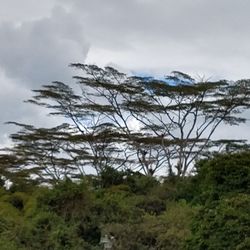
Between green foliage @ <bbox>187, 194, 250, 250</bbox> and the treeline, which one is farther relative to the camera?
the treeline

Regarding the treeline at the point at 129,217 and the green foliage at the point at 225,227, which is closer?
the green foliage at the point at 225,227

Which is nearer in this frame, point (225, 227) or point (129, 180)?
point (225, 227)

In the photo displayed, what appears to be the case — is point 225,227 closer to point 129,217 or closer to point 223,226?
point 223,226

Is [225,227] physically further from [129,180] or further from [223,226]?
[129,180]

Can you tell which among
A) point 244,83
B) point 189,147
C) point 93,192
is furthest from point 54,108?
point 93,192

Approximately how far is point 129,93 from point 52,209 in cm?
1689

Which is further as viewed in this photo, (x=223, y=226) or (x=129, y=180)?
(x=129, y=180)

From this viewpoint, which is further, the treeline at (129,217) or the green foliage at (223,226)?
the treeline at (129,217)

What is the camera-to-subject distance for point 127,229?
1769 cm

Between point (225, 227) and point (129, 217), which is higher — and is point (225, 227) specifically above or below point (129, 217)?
below

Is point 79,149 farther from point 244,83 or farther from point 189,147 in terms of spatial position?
point 244,83

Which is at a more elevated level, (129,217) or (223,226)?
(129,217)

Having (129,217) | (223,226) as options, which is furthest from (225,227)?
(129,217)

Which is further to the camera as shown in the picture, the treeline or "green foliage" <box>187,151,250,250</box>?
the treeline
